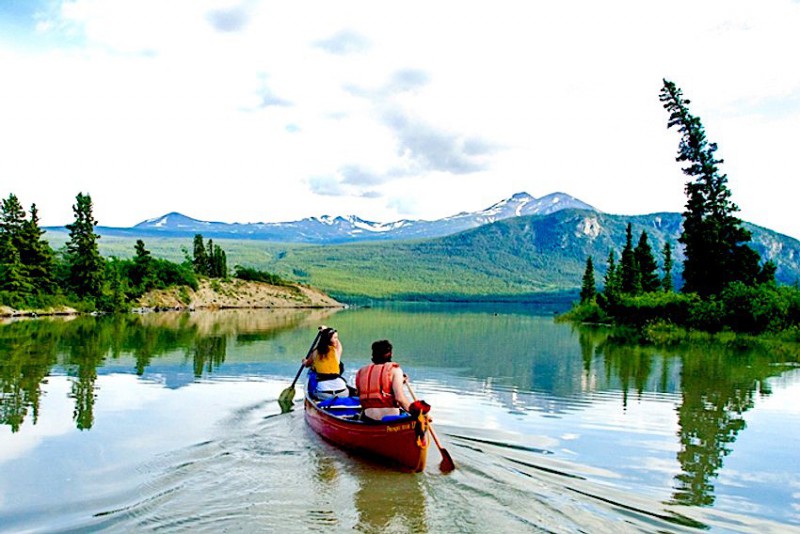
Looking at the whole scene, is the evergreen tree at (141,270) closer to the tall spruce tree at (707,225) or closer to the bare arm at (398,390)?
the tall spruce tree at (707,225)

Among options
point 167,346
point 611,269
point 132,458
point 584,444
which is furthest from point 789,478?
point 611,269

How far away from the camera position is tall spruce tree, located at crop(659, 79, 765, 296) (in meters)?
49.5

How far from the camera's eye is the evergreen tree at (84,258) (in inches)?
3290

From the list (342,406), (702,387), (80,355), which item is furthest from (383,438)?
(80,355)

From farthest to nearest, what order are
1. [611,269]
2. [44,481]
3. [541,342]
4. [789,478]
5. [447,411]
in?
[611,269], [541,342], [447,411], [789,478], [44,481]

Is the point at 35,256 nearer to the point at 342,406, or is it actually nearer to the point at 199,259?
the point at 199,259

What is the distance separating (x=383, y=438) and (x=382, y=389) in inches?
48.4

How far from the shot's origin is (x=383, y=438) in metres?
12.3

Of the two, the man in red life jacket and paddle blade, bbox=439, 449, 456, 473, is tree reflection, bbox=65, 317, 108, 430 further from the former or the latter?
paddle blade, bbox=439, 449, 456, 473

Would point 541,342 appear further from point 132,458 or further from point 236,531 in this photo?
point 236,531

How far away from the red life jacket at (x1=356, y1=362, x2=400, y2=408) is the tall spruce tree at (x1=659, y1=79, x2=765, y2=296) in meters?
42.8

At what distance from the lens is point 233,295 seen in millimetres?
127125

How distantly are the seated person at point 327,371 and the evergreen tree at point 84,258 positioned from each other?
73.8 metres

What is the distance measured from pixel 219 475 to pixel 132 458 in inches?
96.7
